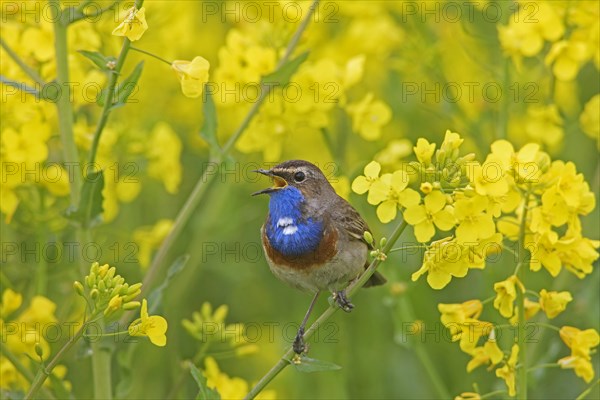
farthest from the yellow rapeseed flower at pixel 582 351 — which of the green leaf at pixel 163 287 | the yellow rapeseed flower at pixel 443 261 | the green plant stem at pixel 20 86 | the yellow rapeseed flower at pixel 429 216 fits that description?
the green plant stem at pixel 20 86

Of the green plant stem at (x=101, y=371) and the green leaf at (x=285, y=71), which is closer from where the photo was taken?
the green plant stem at (x=101, y=371)

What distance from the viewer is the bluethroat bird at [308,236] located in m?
3.25

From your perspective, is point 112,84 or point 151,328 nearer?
point 151,328

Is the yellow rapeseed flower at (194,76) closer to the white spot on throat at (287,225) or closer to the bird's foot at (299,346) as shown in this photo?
the white spot on throat at (287,225)

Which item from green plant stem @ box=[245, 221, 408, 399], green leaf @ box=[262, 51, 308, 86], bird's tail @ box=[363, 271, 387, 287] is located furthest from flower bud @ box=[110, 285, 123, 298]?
bird's tail @ box=[363, 271, 387, 287]

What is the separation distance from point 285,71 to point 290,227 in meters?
0.53

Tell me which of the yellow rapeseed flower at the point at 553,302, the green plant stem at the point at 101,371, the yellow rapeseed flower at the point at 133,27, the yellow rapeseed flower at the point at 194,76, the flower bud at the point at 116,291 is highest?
the yellow rapeseed flower at the point at 133,27

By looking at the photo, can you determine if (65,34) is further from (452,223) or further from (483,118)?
(483,118)

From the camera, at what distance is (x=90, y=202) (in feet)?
9.76

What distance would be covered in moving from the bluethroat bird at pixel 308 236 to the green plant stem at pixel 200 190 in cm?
20

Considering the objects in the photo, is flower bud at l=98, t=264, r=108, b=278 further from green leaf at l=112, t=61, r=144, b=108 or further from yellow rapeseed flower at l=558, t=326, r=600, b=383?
yellow rapeseed flower at l=558, t=326, r=600, b=383

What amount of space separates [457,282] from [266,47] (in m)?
1.81

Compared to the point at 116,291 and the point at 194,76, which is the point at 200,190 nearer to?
the point at 194,76


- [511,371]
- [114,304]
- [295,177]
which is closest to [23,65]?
[295,177]
